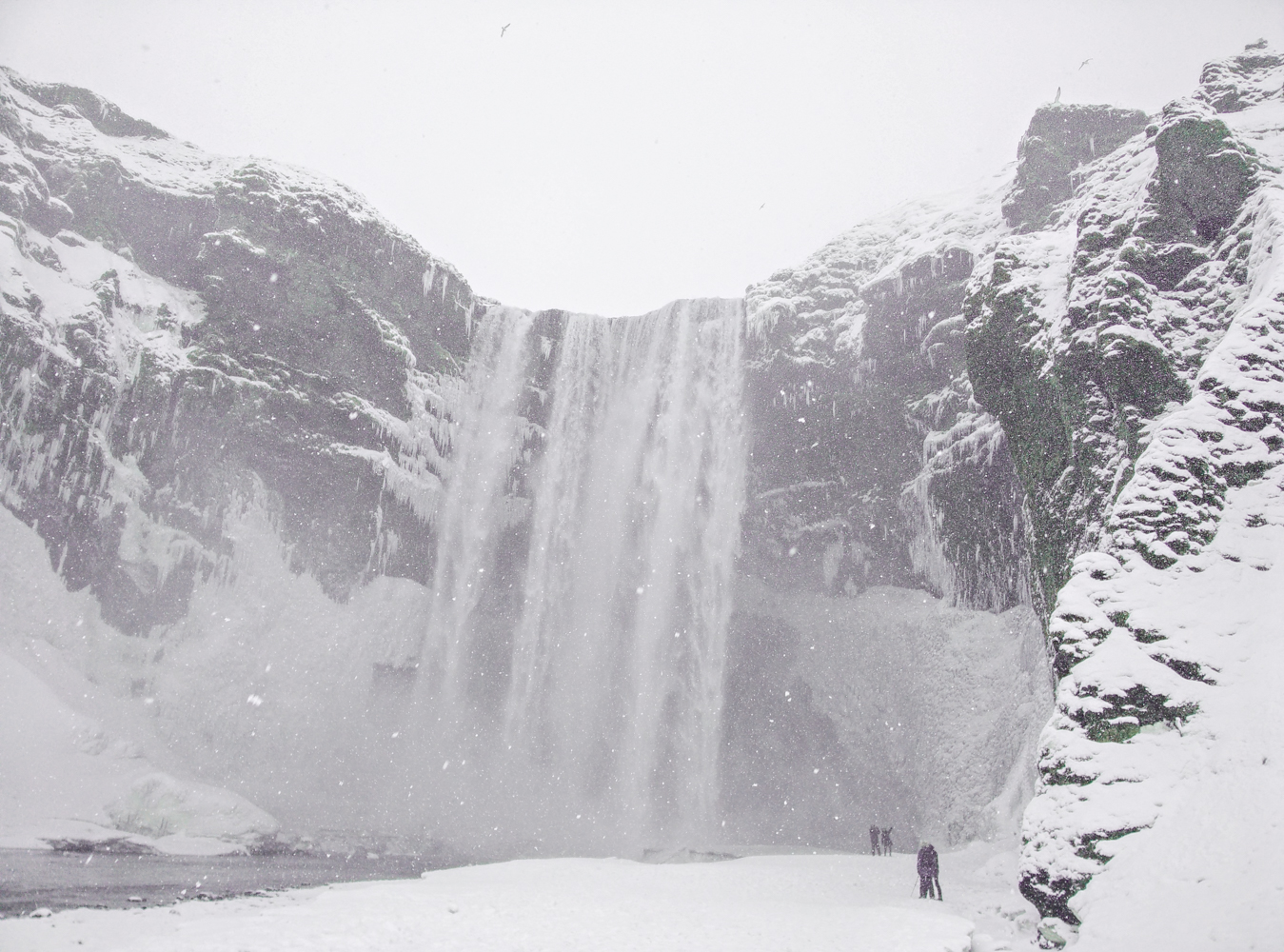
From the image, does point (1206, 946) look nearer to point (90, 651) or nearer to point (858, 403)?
point (858, 403)

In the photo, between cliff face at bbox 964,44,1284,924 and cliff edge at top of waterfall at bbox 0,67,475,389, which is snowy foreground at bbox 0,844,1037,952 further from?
cliff edge at top of waterfall at bbox 0,67,475,389

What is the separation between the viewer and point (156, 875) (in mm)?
16875

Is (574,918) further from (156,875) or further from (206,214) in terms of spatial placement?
(206,214)

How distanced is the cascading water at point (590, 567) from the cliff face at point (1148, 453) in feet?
59.1

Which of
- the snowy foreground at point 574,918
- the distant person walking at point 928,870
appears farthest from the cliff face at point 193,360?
the distant person walking at point 928,870

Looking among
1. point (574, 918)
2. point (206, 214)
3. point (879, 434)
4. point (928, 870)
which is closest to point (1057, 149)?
point (879, 434)

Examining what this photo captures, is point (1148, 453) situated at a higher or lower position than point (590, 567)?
higher

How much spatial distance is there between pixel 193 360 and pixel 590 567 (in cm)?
1816

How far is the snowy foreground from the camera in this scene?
31.1 feet

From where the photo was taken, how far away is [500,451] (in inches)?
1379

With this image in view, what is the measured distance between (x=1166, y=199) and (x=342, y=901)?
63.1ft

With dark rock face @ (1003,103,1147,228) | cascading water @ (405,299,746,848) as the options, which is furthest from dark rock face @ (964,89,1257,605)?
cascading water @ (405,299,746,848)

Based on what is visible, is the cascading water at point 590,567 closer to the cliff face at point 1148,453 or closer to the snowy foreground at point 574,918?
the snowy foreground at point 574,918

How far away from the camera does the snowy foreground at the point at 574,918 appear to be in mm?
9477
